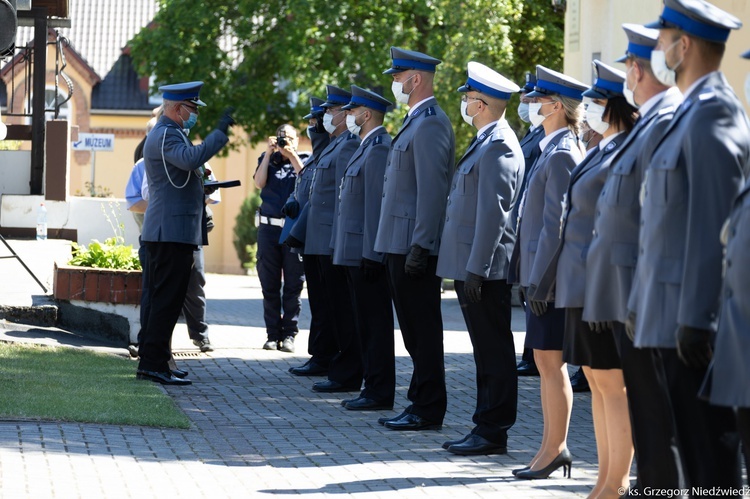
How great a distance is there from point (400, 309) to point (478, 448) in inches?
54.7

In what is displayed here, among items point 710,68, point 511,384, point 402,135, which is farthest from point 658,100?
point 402,135

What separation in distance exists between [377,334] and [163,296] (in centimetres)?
191

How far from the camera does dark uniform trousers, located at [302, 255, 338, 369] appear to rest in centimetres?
1138

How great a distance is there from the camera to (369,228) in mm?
9250

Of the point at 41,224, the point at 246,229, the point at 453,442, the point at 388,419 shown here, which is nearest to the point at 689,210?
the point at 453,442

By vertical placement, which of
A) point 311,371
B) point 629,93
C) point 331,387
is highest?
point 629,93

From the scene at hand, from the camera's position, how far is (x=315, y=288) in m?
11.6

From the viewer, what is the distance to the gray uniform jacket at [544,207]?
263 inches

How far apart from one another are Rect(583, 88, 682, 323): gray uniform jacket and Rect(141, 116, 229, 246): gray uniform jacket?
4.89 meters

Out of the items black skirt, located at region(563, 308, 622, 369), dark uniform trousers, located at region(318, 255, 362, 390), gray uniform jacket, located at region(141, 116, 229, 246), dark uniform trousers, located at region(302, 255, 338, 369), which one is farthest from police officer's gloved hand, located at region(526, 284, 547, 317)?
dark uniform trousers, located at region(302, 255, 338, 369)

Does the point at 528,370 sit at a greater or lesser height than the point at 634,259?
lesser

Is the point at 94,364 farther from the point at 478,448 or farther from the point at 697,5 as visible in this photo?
the point at 697,5

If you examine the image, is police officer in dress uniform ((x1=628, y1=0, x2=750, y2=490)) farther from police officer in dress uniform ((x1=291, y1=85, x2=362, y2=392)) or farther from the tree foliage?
the tree foliage

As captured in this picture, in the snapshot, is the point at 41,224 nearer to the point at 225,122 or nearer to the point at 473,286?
the point at 225,122
